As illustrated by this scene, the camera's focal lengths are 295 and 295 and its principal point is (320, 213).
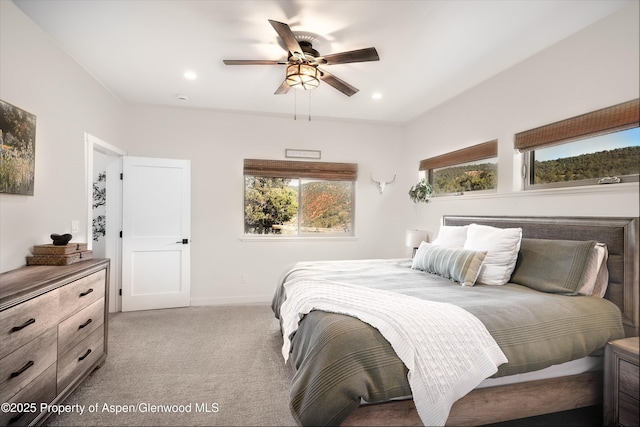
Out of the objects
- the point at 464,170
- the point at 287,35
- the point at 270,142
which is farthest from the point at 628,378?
the point at 270,142

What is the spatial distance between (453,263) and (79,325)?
2.66m

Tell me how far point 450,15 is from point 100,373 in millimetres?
3572

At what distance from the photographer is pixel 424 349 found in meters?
1.34

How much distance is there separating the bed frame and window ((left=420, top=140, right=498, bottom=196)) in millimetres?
1304

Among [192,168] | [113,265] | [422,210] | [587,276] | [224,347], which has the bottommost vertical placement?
[224,347]

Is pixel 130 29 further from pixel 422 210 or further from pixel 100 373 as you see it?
pixel 422 210

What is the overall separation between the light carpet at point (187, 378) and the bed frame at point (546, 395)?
2.22ft

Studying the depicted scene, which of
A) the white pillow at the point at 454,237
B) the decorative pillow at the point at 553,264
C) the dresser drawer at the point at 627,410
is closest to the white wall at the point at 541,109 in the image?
the decorative pillow at the point at 553,264

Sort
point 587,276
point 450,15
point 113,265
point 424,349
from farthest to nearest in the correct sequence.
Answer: point 113,265
point 450,15
point 587,276
point 424,349

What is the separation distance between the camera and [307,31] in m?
2.19

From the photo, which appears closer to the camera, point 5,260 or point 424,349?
point 424,349

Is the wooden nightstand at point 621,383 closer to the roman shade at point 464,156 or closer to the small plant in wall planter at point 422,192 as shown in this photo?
the roman shade at point 464,156

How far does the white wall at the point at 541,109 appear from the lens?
1.05 m

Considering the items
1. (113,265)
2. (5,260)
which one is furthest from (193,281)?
(5,260)
